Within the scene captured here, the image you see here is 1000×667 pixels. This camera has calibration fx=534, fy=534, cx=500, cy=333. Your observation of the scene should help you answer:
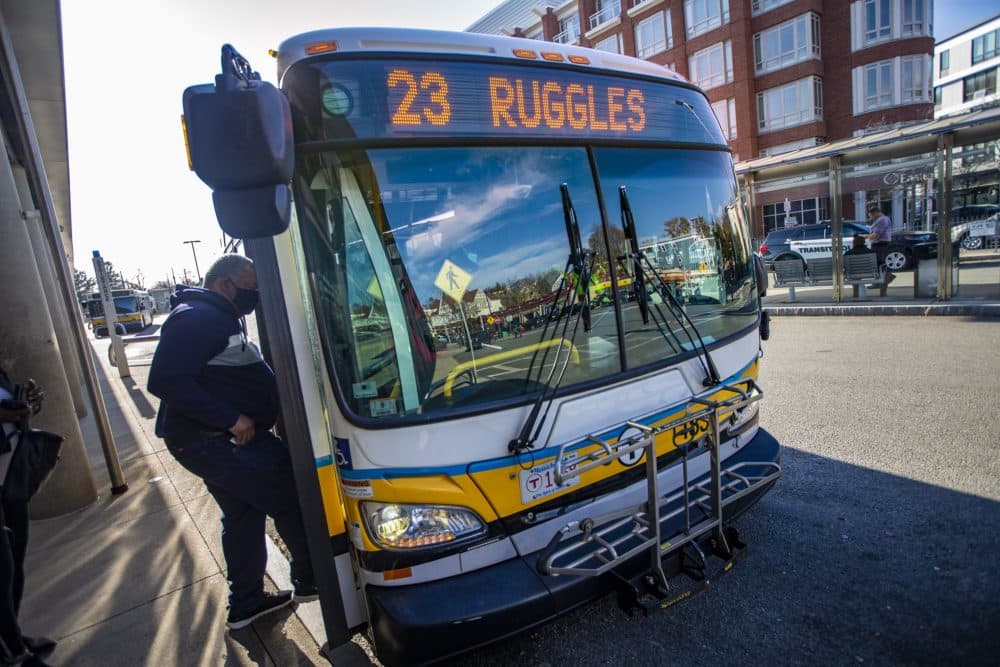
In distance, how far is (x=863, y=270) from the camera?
10.6 m

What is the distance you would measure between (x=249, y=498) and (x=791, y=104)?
31.7 metres

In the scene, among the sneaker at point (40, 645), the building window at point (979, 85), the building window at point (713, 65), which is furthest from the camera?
the building window at point (979, 85)

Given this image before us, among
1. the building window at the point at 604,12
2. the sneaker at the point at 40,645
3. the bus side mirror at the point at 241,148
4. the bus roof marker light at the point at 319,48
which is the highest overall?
the building window at the point at 604,12

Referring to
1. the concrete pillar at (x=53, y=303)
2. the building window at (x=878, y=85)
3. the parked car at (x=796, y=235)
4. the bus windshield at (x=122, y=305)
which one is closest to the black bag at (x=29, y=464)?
the concrete pillar at (x=53, y=303)

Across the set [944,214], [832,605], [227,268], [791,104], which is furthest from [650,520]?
[791,104]

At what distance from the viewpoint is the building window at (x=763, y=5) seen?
86.8 feet

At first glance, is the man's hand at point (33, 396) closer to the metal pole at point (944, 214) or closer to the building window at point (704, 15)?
the metal pole at point (944, 214)

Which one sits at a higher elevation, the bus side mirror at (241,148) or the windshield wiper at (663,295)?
the bus side mirror at (241,148)

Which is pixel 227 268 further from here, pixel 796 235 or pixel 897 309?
pixel 796 235

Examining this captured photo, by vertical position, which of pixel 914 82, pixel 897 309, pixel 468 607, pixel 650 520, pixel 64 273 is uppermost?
pixel 914 82

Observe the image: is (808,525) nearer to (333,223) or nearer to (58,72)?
(333,223)

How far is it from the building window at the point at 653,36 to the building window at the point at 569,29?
4798 mm

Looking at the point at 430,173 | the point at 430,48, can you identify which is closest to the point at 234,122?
the point at 430,173

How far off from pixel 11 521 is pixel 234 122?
→ 8.30 ft
